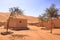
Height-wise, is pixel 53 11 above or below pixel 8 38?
above

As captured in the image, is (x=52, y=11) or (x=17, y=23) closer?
(x=52, y=11)

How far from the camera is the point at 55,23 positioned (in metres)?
39.0

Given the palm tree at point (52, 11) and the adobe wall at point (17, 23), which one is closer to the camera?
the palm tree at point (52, 11)

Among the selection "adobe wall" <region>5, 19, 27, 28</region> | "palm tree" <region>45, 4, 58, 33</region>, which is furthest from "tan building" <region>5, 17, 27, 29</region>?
"palm tree" <region>45, 4, 58, 33</region>

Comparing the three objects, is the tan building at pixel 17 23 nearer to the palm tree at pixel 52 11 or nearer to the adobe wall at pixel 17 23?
the adobe wall at pixel 17 23

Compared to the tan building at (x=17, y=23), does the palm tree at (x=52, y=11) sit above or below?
above

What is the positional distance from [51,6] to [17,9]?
21.6 feet

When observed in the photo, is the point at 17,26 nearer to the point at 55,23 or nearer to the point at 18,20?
the point at 18,20

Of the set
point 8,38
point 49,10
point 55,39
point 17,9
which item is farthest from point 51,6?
point 8,38

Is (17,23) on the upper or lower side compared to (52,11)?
lower

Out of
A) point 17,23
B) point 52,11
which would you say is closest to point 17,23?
point 17,23

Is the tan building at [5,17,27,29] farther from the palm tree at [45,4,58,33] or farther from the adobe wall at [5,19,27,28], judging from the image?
the palm tree at [45,4,58,33]

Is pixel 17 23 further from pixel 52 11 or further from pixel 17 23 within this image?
pixel 52 11

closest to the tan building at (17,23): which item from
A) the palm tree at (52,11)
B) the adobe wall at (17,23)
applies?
the adobe wall at (17,23)
